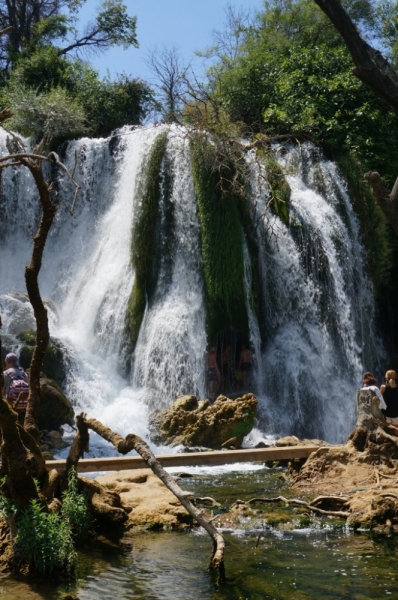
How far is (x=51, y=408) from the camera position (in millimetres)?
16297

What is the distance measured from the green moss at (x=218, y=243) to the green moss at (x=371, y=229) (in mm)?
3338

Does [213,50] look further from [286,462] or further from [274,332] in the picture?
[286,462]

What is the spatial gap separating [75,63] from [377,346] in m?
16.5

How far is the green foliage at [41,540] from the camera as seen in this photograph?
678 centimetres

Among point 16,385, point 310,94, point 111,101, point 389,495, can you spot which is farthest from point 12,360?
point 111,101

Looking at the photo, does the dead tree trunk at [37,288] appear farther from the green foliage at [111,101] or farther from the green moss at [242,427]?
the green foliage at [111,101]

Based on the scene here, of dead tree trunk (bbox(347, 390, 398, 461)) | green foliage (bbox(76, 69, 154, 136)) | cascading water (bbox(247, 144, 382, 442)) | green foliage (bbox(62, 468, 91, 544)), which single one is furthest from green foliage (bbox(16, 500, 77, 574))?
green foliage (bbox(76, 69, 154, 136))

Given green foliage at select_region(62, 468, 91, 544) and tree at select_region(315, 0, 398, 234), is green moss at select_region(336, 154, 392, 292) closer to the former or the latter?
green foliage at select_region(62, 468, 91, 544)

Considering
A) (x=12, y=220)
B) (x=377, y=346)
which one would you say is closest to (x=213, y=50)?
(x=12, y=220)

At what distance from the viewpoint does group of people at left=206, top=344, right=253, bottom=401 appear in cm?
1961

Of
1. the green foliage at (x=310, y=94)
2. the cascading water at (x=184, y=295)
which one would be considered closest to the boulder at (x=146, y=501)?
the cascading water at (x=184, y=295)

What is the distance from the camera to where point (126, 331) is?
20422 mm

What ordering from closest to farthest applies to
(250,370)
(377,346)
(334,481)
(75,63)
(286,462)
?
(334,481), (286,462), (250,370), (377,346), (75,63)

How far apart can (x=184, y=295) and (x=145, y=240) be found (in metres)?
1.71
